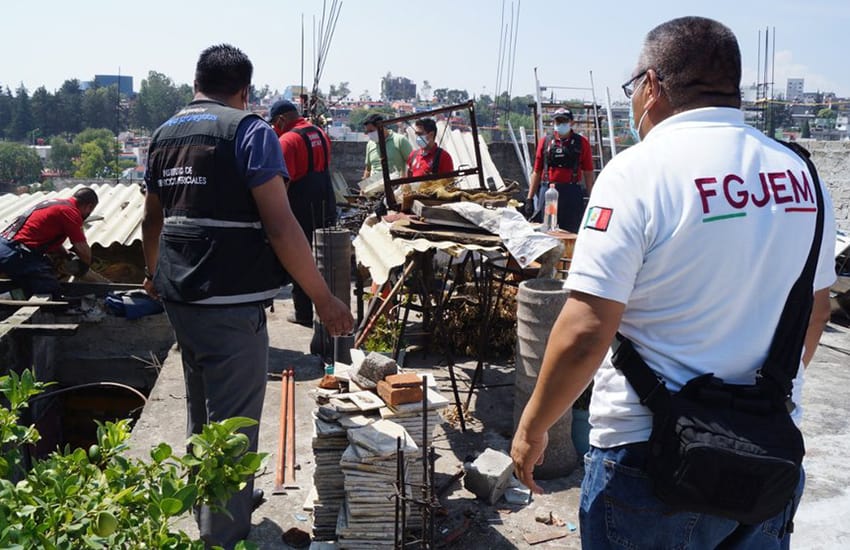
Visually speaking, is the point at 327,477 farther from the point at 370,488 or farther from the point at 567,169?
the point at 567,169

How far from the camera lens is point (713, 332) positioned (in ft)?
6.18

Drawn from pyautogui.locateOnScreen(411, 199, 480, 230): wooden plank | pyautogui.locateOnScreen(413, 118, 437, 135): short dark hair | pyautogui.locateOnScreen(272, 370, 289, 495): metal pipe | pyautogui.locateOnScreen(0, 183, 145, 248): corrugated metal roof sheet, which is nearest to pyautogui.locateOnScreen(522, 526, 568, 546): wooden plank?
pyautogui.locateOnScreen(272, 370, 289, 495): metal pipe

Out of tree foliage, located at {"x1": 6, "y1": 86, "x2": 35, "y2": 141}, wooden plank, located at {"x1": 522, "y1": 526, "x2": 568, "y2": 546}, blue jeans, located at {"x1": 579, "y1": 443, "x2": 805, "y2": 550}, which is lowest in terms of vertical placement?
wooden plank, located at {"x1": 522, "y1": 526, "x2": 568, "y2": 546}

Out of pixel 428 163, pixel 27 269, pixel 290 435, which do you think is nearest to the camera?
pixel 290 435

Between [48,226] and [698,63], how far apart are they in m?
6.95

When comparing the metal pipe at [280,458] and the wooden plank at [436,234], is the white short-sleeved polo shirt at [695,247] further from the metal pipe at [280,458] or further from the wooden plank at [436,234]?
the wooden plank at [436,234]

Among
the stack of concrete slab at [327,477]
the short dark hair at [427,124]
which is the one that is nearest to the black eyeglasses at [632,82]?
the stack of concrete slab at [327,477]

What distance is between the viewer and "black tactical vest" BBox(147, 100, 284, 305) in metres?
3.29

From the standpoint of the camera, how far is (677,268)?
185cm

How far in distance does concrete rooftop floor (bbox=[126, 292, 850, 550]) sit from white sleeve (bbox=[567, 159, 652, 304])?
2503 millimetres

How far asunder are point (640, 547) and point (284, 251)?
1.92 meters

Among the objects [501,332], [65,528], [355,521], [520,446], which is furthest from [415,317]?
[65,528]

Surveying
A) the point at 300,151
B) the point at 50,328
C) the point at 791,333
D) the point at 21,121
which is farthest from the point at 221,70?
the point at 21,121

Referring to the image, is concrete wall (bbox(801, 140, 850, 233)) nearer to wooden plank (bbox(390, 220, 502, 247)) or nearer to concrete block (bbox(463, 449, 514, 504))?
wooden plank (bbox(390, 220, 502, 247))
